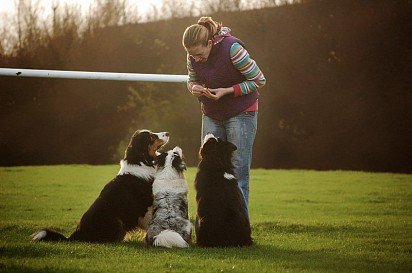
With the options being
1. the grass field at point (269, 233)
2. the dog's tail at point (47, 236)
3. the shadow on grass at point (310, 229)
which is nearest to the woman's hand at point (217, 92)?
the grass field at point (269, 233)

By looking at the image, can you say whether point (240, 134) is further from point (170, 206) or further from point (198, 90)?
point (170, 206)

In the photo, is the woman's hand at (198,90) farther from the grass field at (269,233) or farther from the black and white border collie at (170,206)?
the grass field at (269,233)

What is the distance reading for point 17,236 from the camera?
7523 millimetres

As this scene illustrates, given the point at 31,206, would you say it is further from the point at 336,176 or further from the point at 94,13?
the point at 94,13

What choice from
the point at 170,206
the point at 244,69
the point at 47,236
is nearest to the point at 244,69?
the point at 244,69

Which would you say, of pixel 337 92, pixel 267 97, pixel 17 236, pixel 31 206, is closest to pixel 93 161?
pixel 267 97

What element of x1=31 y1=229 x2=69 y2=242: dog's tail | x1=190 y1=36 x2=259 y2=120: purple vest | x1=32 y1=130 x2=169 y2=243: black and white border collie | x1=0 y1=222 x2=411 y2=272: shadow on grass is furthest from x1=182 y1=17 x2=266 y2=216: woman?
x1=31 y1=229 x2=69 y2=242: dog's tail

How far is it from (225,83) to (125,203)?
5.03ft

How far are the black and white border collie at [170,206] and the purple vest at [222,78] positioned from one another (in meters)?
0.58

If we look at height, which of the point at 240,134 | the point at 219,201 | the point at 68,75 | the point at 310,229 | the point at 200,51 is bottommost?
the point at 310,229

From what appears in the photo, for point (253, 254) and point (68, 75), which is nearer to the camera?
point (253, 254)

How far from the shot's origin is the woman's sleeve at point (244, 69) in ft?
22.3

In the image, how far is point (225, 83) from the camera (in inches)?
273

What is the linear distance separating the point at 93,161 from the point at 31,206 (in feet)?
49.2
